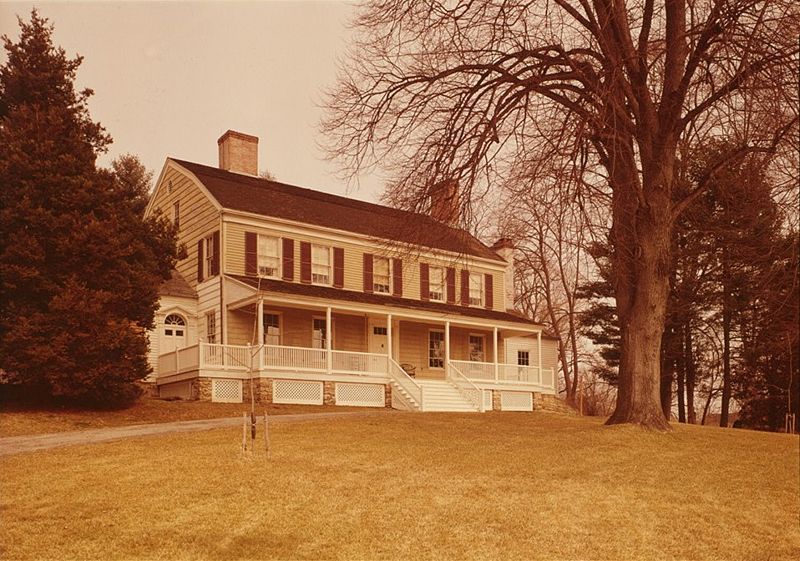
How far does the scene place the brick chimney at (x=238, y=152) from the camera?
101ft

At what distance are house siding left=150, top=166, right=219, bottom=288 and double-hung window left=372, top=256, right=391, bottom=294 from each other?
21.5 ft

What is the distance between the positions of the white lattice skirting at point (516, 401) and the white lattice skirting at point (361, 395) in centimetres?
598

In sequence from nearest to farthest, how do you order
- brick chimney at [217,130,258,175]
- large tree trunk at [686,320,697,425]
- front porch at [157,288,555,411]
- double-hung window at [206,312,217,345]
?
1. front porch at [157,288,555,411]
2. double-hung window at [206,312,217,345]
3. brick chimney at [217,130,258,175]
4. large tree trunk at [686,320,697,425]

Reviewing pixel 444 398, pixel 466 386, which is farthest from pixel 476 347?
pixel 444 398

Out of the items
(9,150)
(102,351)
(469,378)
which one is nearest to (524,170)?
(102,351)

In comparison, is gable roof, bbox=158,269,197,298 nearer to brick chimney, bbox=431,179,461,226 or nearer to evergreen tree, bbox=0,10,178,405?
evergreen tree, bbox=0,10,178,405

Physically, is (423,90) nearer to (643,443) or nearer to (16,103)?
(643,443)

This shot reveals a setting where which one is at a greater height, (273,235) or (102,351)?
(273,235)

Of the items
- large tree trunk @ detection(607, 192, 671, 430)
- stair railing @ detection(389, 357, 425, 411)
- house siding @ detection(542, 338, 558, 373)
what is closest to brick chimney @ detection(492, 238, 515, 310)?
house siding @ detection(542, 338, 558, 373)

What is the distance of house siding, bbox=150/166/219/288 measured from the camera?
27.6 m

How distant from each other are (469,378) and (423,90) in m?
16.3

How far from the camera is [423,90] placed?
16.0 meters

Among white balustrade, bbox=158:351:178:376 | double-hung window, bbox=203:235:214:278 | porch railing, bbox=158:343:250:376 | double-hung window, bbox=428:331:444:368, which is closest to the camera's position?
porch railing, bbox=158:343:250:376

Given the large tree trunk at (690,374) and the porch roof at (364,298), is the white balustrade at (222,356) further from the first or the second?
the large tree trunk at (690,374)
